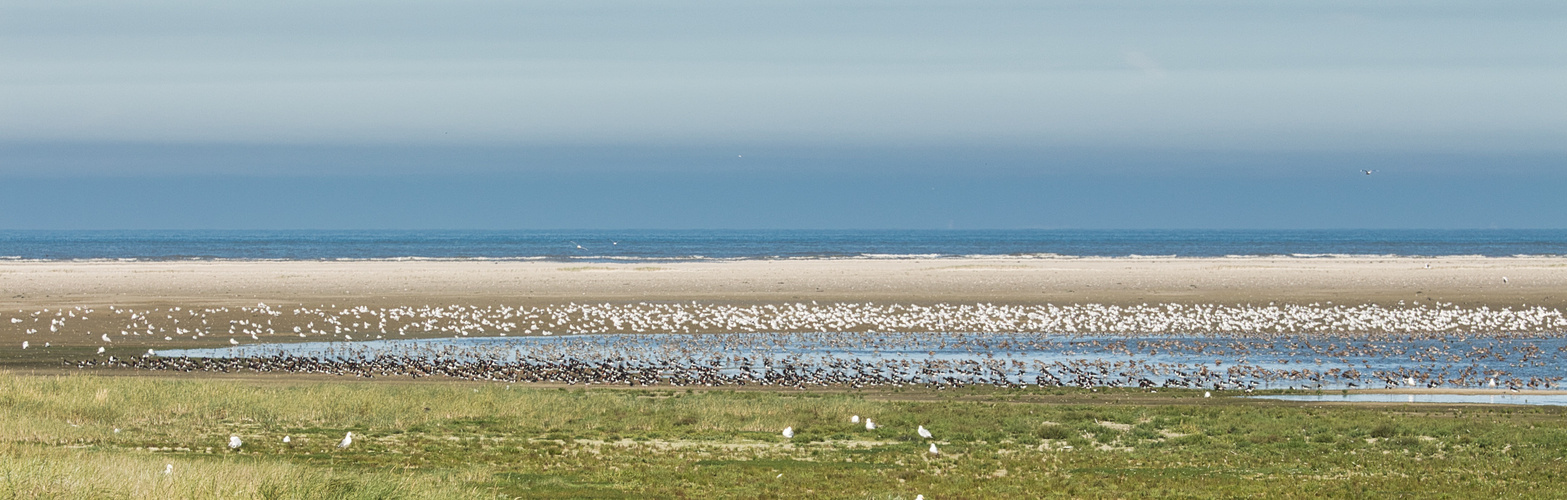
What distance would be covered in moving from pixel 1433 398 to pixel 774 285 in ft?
126

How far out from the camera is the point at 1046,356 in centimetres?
3469

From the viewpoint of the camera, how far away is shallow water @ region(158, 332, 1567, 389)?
29469mm

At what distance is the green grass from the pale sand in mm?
27664

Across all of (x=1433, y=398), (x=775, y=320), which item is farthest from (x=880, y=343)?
(x=1433, y=398)

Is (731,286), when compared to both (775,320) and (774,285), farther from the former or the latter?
(775,320)

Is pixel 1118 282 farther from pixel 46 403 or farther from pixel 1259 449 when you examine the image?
pixel 46 403

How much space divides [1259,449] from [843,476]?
6.52 m

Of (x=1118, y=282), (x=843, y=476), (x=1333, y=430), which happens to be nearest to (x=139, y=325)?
(x=843, y=476)

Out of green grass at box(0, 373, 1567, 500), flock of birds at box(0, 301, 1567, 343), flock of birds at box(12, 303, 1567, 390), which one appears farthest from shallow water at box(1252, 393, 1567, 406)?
flock of birds at box(0, 301, 1567, 343)

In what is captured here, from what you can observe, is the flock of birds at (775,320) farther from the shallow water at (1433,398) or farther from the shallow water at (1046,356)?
the shallow water at (1433,398)

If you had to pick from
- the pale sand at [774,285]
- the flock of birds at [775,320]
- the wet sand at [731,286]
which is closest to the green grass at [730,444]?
the flock of birds at [775,320]

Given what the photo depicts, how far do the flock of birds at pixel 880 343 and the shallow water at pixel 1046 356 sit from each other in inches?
3.0

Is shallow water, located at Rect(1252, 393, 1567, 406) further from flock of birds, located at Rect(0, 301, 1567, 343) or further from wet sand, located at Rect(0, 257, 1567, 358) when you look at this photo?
wet sand, located at Rect(0, 257, 1567, 358)

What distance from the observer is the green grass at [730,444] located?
15.6m
